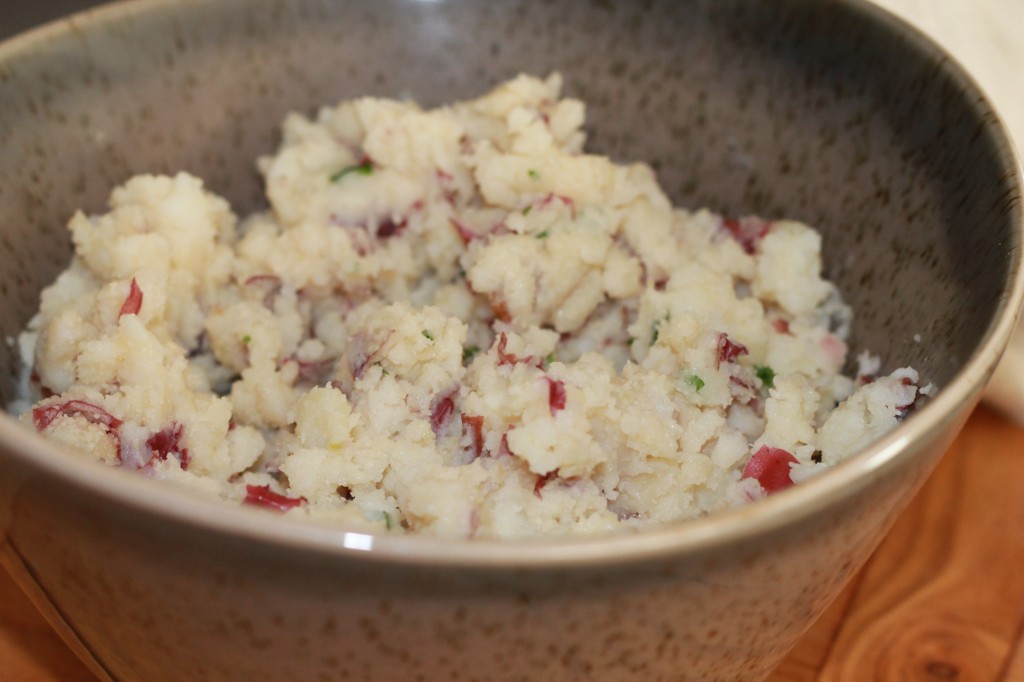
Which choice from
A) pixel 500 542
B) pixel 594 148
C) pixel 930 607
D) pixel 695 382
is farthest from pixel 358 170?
pixel 930 607

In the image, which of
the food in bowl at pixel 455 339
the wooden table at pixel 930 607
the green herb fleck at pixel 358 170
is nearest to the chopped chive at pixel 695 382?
the food in bowl at pixel 455 339

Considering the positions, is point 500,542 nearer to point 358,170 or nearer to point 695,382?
point 695,382

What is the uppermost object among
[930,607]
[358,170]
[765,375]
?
[358,170]

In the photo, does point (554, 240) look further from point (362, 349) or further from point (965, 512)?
point (965, 512)

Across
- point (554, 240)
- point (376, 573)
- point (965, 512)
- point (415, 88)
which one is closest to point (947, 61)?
point (554, 240)

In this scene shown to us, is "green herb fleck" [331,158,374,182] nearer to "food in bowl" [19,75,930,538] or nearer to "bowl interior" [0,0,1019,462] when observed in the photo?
"food in bowl" [19,75,930,538]

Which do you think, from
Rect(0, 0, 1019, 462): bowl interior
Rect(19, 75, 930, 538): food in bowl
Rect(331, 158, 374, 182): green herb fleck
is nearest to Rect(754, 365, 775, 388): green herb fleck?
Rect(19, 75, 930, 538): food in bowl
